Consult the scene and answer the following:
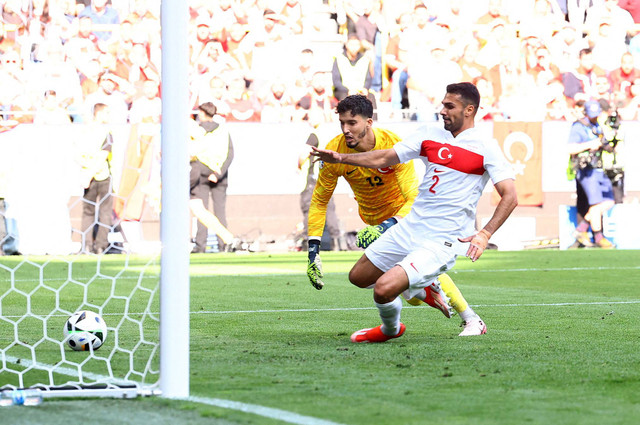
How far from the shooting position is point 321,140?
18.2 meters

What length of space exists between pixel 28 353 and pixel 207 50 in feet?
44.5

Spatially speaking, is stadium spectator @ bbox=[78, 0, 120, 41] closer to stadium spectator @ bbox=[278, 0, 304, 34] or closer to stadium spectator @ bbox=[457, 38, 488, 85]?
stadium spectator @ bbox=[278, 0, 304, 34]

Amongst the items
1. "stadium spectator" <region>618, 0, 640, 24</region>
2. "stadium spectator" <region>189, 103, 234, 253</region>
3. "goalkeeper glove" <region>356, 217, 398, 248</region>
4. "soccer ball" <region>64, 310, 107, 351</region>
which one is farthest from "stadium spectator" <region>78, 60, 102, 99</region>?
"stadium spectator" <region>618, 0, 640, 24</region>

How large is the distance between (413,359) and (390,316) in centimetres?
90

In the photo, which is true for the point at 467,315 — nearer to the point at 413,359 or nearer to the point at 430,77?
the point at 413,359

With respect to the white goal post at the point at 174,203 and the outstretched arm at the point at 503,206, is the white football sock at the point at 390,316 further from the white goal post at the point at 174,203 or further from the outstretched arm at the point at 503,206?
the white goal post at the point at 174,203

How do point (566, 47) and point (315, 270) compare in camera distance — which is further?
point (566, 47)

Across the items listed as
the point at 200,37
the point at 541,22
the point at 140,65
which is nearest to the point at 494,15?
the point at 541,22

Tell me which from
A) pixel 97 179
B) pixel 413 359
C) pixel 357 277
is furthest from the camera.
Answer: pixel 97 179

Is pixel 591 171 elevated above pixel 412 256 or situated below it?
above

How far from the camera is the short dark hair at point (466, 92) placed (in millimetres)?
6605

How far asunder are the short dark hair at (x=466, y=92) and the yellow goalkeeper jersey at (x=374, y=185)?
97 centimetres

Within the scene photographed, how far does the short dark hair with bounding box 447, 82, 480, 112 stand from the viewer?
6.61 m

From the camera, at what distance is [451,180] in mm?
6645
